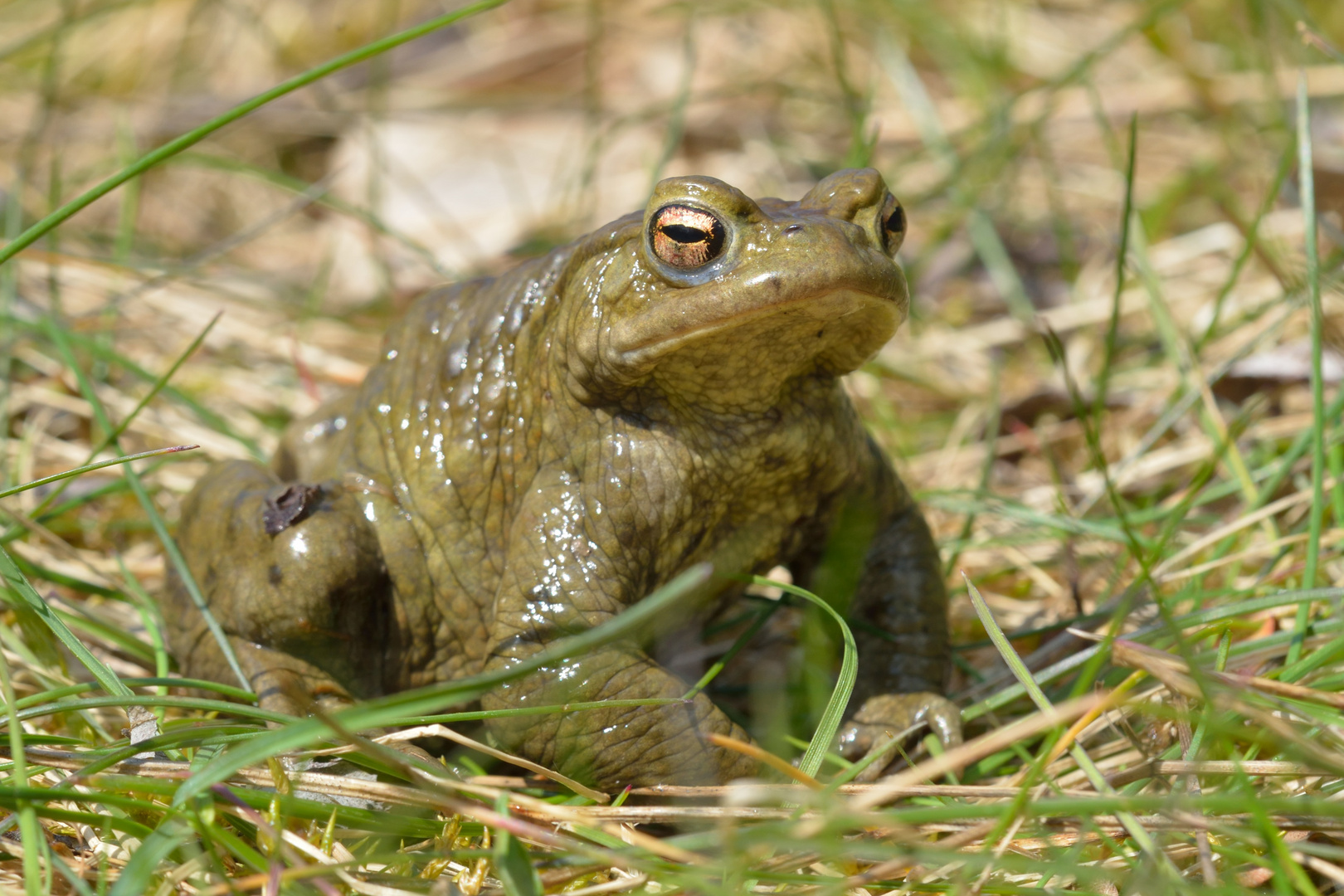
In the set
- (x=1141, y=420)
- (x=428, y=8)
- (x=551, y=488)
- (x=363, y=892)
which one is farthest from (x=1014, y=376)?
(x=428, y=8)

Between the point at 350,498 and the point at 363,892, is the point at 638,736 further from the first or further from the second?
the point at 350,498

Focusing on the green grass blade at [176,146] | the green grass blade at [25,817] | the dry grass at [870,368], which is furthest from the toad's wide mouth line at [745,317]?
the green grass blade at [25,817]

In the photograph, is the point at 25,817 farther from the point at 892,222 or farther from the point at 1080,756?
the point at 892,222

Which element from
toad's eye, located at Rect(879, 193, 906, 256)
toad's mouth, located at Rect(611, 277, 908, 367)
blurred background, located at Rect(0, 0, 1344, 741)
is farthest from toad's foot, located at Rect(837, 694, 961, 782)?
toad's eye, located at Rect(879, 193, 906, 256)

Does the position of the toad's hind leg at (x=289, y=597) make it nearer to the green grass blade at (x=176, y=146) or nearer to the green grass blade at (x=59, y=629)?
the green grass blade at (x=59, y=629)

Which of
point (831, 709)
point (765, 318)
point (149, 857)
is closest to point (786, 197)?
point (765, 318)

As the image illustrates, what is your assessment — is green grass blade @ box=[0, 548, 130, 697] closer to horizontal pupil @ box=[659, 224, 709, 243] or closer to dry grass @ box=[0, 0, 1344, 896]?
dry grass @ box=[0, 0, 1344, 896]
